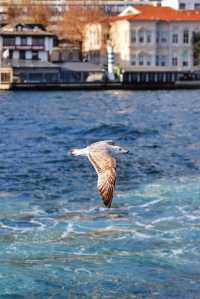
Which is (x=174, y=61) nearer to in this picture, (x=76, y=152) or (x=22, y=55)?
(x=22, y=55)

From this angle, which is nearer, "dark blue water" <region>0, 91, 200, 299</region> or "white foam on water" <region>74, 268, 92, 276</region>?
"dark blue water" <region>0, 91, 200, 299</region>

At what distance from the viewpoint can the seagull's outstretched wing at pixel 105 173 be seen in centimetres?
786

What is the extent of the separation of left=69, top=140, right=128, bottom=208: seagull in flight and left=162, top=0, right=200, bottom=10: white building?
78.4 metres

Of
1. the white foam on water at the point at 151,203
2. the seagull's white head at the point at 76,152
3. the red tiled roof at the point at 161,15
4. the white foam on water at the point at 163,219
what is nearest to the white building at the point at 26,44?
the red tiled roof at the point at 161,15

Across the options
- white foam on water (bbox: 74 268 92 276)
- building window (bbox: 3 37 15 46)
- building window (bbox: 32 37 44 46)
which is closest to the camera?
white foam on water (bbox: 74 268 92 276)

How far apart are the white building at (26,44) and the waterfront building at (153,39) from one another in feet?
23.0

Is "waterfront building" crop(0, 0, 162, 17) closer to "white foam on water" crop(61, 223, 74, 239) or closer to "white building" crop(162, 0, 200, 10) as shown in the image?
"white building" crop(162, 0, 200, 10)

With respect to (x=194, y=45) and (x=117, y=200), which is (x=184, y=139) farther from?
(x=194, y=45)

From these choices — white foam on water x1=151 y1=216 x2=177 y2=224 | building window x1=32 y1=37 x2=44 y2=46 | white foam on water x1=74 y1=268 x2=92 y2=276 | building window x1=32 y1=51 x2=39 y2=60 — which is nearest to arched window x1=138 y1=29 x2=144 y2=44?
building window x1=32 y1=37 x2=44 y2=46

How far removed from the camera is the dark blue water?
11.3 m

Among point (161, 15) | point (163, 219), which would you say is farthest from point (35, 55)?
point (163, 219)

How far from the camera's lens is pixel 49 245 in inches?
513

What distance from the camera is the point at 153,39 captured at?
75.2 m

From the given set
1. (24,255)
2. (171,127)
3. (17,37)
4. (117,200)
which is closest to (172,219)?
(117,200)
